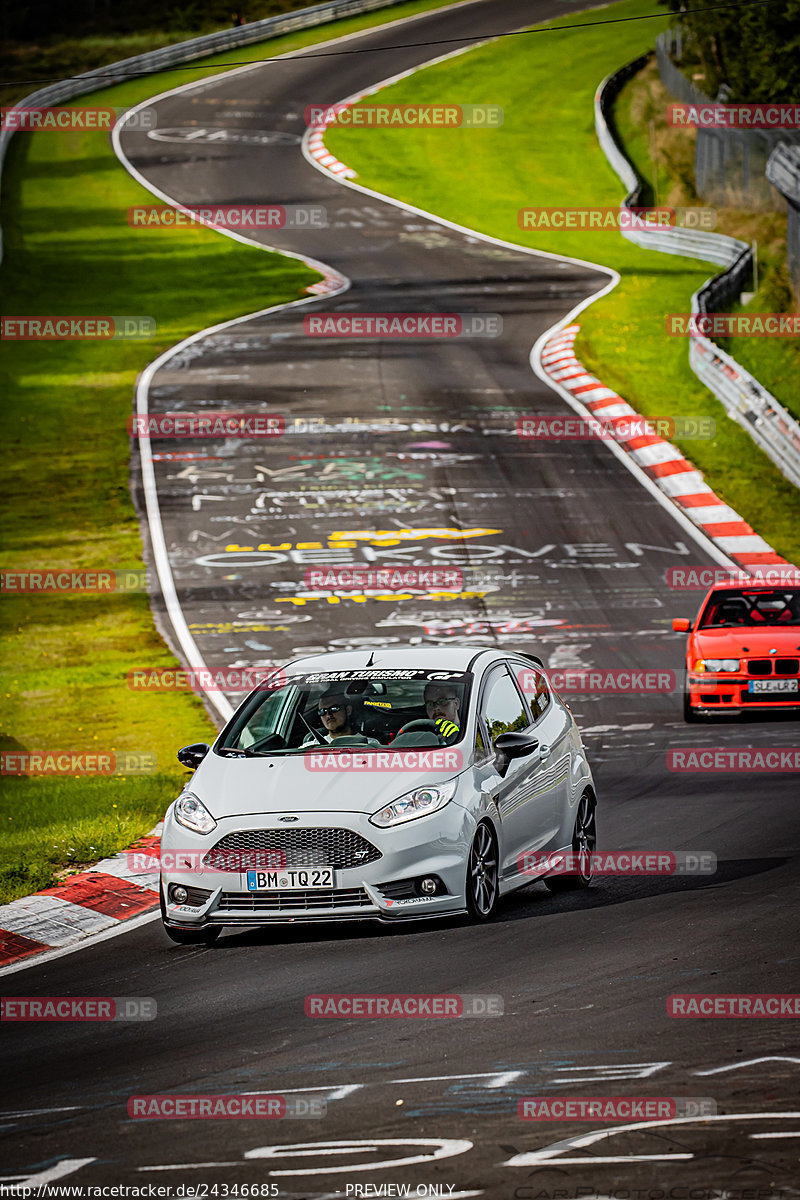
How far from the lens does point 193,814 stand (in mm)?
10430

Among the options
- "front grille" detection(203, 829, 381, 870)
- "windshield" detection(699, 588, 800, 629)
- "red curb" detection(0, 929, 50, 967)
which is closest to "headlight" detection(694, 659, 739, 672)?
"windshield" detection(699, 588, 800, 629)

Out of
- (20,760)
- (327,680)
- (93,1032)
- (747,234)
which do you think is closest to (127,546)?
(20,760)

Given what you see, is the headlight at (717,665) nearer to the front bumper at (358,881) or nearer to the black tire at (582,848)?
the black tire at (582,848)

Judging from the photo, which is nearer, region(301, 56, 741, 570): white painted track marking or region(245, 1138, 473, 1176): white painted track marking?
region(245, 1138, 473, 1176): white painted track marking

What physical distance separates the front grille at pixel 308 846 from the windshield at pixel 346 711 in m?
0.85

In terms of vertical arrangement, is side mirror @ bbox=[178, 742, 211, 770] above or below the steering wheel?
below

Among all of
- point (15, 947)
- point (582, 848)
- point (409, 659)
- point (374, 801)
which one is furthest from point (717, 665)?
point (15, 947)

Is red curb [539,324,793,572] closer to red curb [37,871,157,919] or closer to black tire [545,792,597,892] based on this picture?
black tire [545,792,597,892]

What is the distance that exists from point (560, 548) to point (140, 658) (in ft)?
24.3

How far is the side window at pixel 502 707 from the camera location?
445 inches

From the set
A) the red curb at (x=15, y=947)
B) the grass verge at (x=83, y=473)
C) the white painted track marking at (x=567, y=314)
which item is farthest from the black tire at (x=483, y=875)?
the white painted track marking at (x=567, y=314)

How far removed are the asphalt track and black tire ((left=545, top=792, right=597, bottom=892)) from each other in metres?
0.17

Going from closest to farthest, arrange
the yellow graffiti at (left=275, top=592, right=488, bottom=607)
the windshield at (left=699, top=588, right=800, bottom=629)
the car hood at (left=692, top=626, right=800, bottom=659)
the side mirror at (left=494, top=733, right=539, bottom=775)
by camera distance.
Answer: the side mirror at (left=494, top=733, right=539, bottom=775) → the car hood at (left=692, top=626, right=800, bottom=659) → the windshield at (left=699, top=588, right=800, bottom=629) → the yellow graffiti at (left=275, top=592, right=488, bottom=607)

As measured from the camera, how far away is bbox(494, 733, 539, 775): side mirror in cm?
1078
